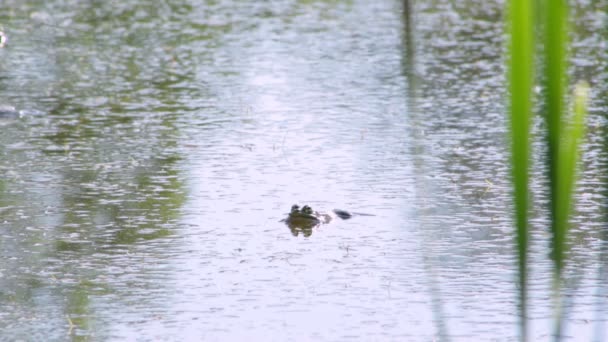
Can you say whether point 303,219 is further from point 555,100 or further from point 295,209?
point 555,100

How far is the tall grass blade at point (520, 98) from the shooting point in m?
1.48

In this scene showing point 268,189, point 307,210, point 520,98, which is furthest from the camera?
point 268,189

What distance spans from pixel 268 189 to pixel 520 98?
5.75 meters

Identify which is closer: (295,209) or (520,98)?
(520,98)

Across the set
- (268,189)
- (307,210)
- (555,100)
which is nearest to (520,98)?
(555,100)

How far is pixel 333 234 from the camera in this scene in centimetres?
628

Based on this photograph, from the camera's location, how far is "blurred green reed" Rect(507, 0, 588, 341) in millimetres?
1476

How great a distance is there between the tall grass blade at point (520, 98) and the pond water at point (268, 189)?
0.44 metres

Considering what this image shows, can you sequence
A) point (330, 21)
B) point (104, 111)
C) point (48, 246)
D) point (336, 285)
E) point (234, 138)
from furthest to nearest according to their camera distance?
point (330, 21), point (104, 111), point (234, 138), point (48, 246), point (336, 285)

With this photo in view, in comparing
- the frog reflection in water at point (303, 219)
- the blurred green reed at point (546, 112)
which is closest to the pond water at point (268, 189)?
the frog reflection in water at point (303, 219)

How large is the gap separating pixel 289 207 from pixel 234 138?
199 cm

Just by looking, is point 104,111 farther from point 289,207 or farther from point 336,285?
point 336,285

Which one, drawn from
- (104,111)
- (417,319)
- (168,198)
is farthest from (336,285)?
(104,111)

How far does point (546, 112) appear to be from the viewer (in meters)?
1.53
